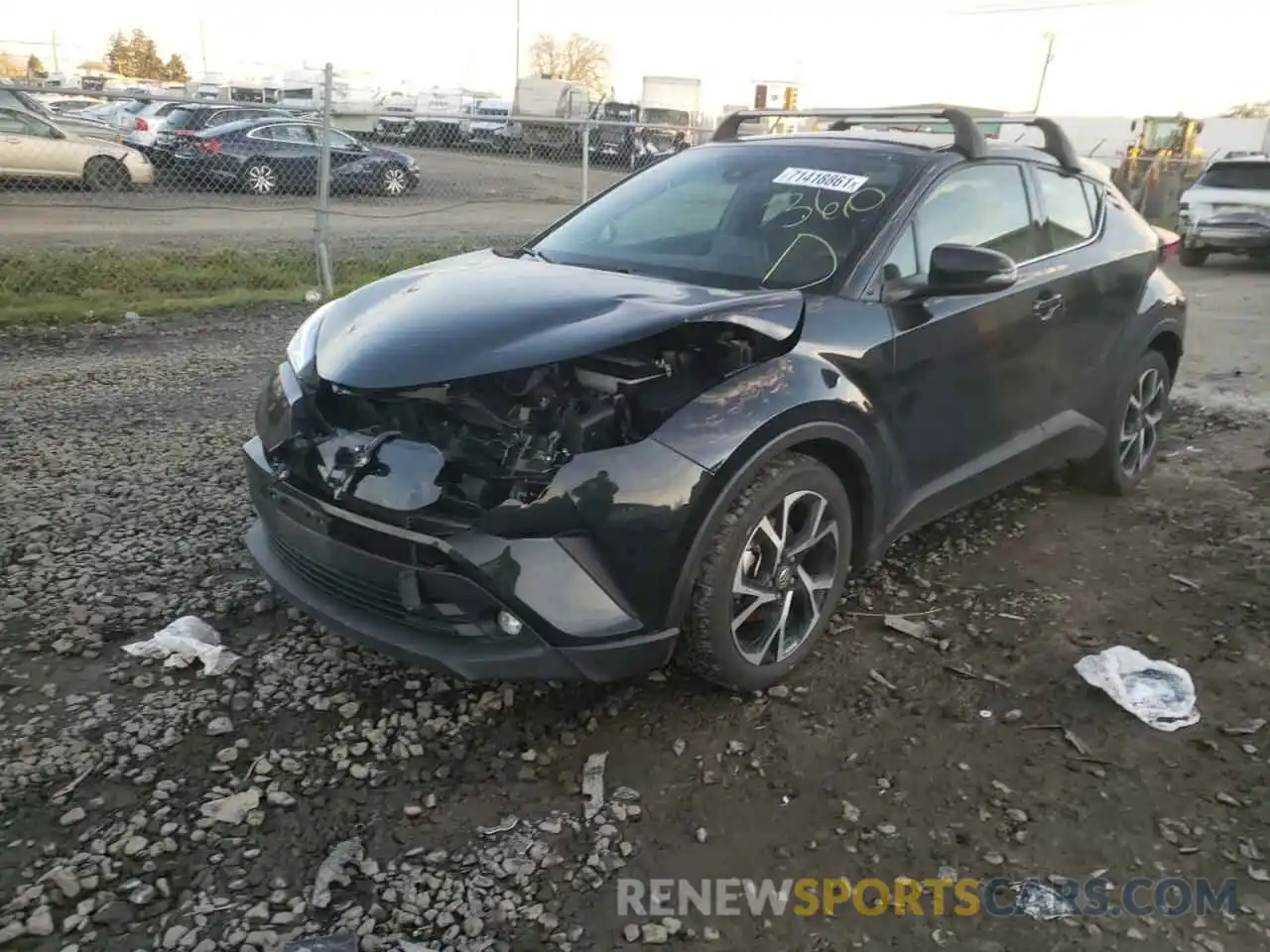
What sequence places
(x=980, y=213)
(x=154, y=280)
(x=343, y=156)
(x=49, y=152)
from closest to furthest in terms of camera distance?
1. (x=980, y=213)
2. (x=154, y=280)
3. (x=49, y=152)
4. (x=343, y=156)

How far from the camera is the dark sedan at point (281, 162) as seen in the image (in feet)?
45.6

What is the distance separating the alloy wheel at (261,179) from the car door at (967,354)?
12.0 m

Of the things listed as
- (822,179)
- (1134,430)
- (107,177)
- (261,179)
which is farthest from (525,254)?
(261,179)

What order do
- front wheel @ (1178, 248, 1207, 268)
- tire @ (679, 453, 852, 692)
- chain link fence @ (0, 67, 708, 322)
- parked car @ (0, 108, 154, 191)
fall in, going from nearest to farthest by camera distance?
1. tire @ (679, 453, 852, 692)
2. chain link fence @ (0, 67, 708, 322)
3. parked car @ (0, 108, 154, 191)
4. front wheel @ (1178, 248, 1207, 268)

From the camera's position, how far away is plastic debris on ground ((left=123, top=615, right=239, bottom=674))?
3.19m

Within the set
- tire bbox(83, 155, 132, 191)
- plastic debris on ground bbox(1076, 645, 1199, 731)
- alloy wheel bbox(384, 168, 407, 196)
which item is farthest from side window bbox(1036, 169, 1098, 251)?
alloy wheel bbox(384, 168, 407, 196)

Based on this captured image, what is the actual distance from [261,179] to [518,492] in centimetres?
1323

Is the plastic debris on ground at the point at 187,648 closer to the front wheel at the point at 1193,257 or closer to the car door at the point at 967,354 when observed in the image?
the car door at the point at 967,354

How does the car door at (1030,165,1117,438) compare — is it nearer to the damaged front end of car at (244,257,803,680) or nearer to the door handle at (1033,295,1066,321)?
the door handle at (1033,295,1066,321)

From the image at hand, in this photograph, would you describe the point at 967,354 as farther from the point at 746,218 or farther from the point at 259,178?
A: the point at 259,178

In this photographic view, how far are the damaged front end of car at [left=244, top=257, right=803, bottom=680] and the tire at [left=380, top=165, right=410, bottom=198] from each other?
11.7 meters

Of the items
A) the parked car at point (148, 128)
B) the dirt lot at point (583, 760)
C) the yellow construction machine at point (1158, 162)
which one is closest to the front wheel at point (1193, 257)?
the yellow construction machine at point (1158, 162)

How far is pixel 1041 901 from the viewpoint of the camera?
2404mm

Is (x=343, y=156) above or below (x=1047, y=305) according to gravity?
below
